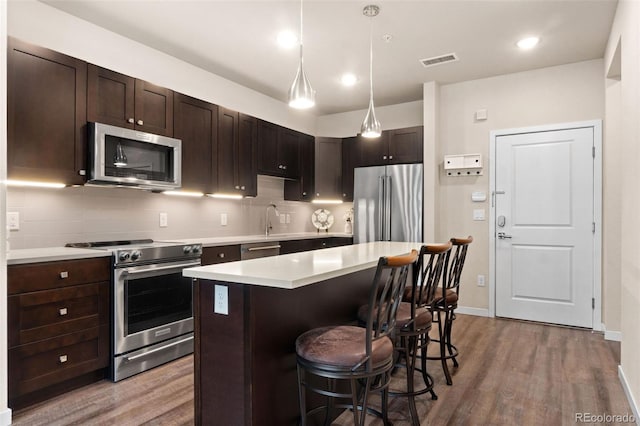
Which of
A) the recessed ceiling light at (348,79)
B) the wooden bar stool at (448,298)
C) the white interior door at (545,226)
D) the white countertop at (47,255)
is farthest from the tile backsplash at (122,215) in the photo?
the white interior door at (545,226)

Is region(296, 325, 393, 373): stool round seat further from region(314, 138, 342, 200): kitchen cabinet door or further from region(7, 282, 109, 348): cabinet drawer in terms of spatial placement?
region(314, 138, 342, 200): kitchen cabinet door

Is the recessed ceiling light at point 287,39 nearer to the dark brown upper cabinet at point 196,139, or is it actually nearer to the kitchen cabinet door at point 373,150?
the dark brown upper cabinet at point 196,139

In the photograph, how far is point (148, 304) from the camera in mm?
2980

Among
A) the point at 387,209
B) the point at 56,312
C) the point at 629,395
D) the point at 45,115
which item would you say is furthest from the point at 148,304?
the point at 629,395

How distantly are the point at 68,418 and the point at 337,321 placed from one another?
1.64m

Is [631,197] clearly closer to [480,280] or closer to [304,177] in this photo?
[480,280]

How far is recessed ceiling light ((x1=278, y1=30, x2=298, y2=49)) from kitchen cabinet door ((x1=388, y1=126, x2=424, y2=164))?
196cm

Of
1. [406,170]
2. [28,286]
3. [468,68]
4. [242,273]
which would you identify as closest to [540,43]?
[468,68]

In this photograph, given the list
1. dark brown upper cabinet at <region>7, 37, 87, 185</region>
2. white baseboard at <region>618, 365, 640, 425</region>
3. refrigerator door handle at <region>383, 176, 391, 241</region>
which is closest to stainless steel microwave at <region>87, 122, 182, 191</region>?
dark brown upper cabinet at <region>7, 37, 87, 185</region>

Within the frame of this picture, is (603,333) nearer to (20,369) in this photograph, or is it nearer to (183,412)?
(183,412)

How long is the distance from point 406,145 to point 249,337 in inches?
152

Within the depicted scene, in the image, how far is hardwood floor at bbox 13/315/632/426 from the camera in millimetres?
2242

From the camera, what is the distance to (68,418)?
2.24 m

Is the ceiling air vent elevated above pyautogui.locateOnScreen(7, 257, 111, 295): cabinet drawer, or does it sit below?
above
